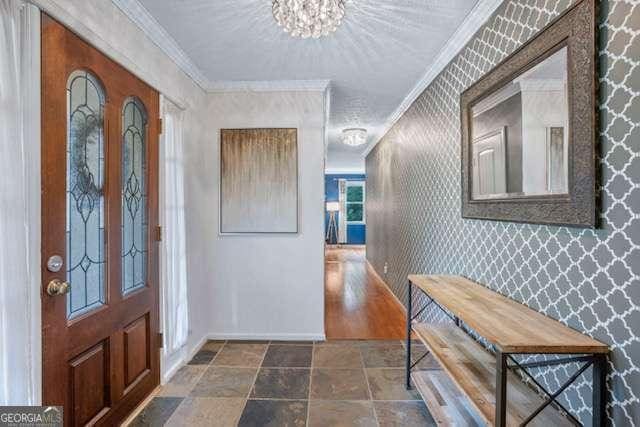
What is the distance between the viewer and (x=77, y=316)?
158 cm

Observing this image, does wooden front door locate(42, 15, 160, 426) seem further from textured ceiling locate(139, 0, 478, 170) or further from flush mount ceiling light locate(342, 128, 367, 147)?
flush mount ceiling light locate(342, 128, 367, 147)

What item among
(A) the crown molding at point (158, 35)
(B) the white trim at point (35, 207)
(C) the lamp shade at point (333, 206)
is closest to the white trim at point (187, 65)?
(A) the crown molding at point (158, 35)

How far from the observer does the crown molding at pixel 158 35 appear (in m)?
1.89

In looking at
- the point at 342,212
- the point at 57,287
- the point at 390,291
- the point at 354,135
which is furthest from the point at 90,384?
the point at 342,212

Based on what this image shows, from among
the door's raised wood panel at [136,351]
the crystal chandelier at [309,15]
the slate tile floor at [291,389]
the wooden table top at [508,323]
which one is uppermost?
the crystal chandelier at [309,15]

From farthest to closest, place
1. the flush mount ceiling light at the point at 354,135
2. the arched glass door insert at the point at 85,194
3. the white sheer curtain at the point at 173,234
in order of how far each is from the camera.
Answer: the flush mount ceiling light at the point at 354,135
the white sheer curtain at the point at 173,234
the arched glass door insert at the point at 85,194

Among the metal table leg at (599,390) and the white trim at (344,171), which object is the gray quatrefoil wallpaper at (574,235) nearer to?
the metal table leg at (599,390)

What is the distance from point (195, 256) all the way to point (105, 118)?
1.45 metres

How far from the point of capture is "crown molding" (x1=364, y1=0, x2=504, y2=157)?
1940mm

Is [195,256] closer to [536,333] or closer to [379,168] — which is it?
[536,333]

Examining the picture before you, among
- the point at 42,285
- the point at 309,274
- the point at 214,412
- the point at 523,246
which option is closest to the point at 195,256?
the point at 309,274

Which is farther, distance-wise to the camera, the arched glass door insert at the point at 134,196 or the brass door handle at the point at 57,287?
the arched glass door insert at the point at 134,196

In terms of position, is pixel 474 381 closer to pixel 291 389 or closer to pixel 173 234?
pixel 291 389

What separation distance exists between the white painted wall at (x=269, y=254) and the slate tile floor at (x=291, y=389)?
0.25 metres
